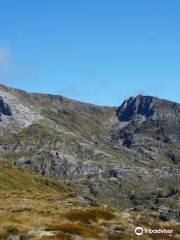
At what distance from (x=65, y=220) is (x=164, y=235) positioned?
7734 mm

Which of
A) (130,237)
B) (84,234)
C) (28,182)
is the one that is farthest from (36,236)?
(28,182)

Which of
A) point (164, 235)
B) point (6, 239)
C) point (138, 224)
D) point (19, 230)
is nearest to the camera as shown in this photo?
point (6, 239)

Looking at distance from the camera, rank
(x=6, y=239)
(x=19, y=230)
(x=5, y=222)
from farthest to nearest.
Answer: (x=5, y=222)
(x=19, y=230)
(x=6, y=239)

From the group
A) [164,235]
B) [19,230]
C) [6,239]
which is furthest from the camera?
[164,235]

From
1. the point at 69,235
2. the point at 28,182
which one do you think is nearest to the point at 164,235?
the point at 69,235

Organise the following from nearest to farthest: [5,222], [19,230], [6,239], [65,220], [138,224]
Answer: [6,239] < [19,230] < [5,222] < [65,220] < [138,224]

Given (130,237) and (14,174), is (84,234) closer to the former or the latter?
(130,237)

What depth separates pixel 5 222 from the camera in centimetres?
3042

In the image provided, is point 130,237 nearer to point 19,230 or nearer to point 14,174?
point 19,230

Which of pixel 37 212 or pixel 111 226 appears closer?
pixel 111 226

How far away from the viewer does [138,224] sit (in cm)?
4053

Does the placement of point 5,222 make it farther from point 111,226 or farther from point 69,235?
point 111,226

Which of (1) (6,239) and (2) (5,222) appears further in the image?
(2) (5,222)

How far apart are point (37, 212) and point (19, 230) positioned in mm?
15199
